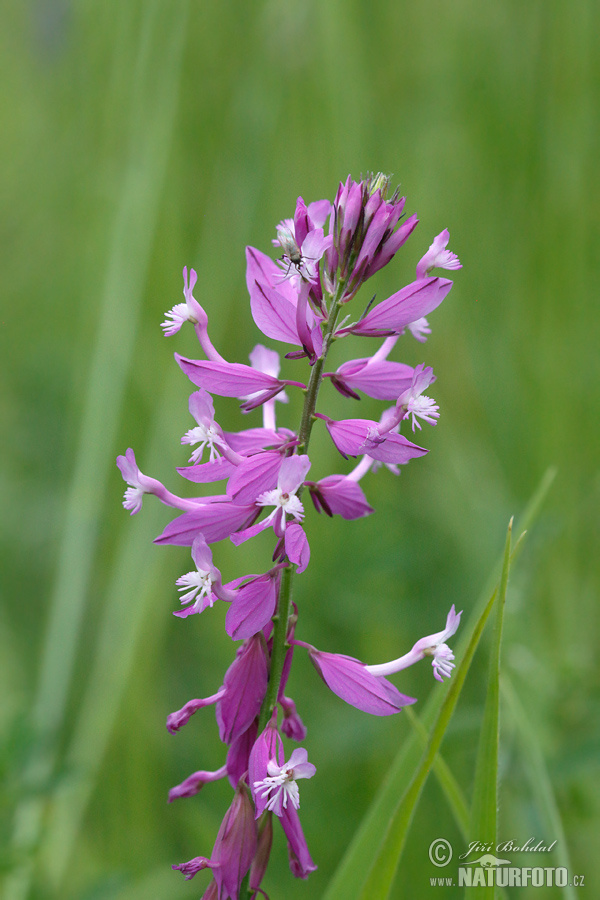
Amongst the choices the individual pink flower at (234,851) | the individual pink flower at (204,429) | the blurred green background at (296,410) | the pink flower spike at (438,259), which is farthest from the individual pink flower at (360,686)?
the blurred green background at (296,410)

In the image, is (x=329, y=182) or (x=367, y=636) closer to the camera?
(x=367, y=636)

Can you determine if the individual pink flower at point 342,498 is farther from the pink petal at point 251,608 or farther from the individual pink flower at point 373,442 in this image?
the pink petal at point 251,608

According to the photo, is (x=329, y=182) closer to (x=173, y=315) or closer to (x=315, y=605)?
(x=315, y=605)

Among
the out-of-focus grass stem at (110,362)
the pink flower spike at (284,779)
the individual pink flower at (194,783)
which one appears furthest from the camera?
the out-of-focus grass stem at (110,362)

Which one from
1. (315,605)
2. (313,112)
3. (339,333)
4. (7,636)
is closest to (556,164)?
(313,112)

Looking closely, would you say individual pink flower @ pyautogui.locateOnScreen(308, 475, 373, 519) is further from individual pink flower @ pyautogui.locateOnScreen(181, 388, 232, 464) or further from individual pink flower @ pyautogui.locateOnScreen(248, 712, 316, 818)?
individual pink flower @ pyautogui.locateOnScreen(248, 712, 316, 818)

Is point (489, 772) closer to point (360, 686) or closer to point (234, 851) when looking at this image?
point (360, 686)
